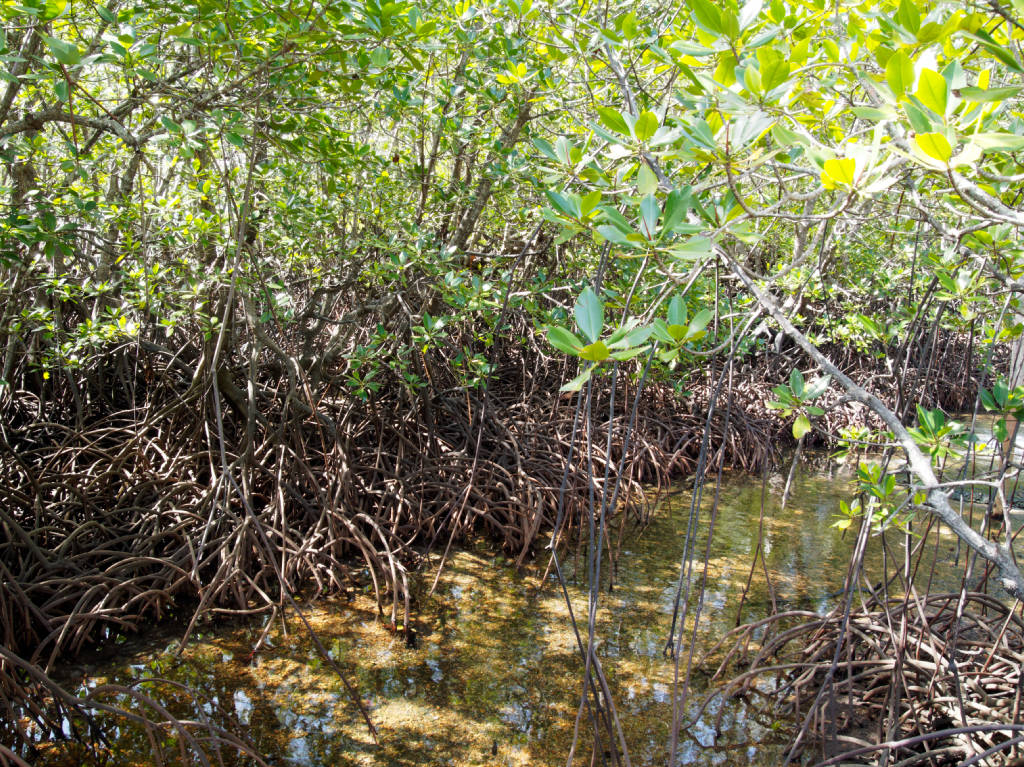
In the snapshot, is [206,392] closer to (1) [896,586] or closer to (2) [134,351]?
(2) [134,351]

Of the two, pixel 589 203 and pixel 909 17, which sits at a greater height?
pixel 909 17

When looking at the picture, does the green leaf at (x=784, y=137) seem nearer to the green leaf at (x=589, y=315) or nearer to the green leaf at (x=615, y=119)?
the green leaf at (x=615, y=119)

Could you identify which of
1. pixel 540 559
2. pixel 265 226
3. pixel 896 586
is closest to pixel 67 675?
pixel 265 226

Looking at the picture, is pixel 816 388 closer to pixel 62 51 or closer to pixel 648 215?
pixel 648 215

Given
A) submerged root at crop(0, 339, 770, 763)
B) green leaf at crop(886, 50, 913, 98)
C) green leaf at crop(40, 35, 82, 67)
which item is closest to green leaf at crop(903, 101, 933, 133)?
green leaf at crop(886, 50, 913, 98)

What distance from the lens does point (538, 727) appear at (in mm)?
2541

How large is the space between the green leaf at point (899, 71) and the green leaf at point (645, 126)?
0.39 m

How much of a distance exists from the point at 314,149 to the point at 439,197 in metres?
1.13

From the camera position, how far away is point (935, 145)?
96cm

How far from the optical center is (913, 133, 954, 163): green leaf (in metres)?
0.95

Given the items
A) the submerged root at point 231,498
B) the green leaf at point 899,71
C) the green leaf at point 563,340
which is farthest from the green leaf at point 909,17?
the submerged root at point 231,498

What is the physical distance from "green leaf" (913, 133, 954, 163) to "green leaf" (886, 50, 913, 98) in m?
0.17

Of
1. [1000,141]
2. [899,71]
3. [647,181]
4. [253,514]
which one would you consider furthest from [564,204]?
[253,514]

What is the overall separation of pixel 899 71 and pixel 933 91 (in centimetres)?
12
